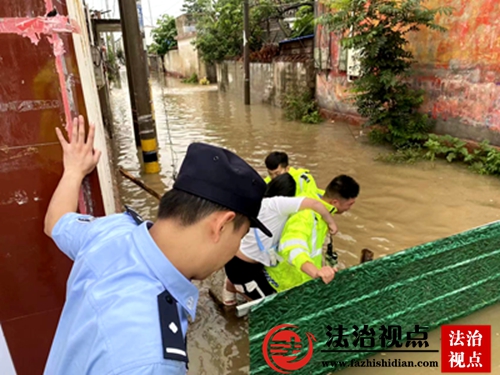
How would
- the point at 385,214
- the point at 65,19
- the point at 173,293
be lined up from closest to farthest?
the point at 173,293
the point at 65,19
the point at 385,214

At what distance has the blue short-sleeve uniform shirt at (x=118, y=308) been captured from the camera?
0.84 m

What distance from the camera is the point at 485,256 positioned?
8.72ft

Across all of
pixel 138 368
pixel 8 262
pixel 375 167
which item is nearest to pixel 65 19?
pixel 8 262

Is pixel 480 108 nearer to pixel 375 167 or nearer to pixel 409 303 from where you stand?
pixel 375 167

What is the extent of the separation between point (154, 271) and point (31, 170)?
960 millimetres

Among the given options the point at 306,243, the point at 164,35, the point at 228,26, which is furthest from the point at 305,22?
the point at 164,35

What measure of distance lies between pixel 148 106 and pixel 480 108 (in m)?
5.88

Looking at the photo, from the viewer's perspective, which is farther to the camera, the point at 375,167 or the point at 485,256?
the point at 375,167

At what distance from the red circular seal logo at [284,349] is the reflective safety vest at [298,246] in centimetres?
37

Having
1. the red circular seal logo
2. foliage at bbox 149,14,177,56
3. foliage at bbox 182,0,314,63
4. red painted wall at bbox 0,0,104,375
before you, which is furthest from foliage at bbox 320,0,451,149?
foliage at bbox 149,14,177,56

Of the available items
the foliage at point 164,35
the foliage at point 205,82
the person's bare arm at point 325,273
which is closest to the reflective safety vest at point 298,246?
the person's bare arm at point 325,273

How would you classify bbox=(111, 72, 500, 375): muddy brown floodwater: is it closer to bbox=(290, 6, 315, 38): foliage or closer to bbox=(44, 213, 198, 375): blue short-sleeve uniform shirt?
bbox=(44, 213, 198, 375): blue short-sleeve uniform shirt

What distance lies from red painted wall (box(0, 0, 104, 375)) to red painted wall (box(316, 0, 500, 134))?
700 centimetres

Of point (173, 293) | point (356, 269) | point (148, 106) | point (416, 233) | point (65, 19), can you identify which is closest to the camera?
point (173, 293)
